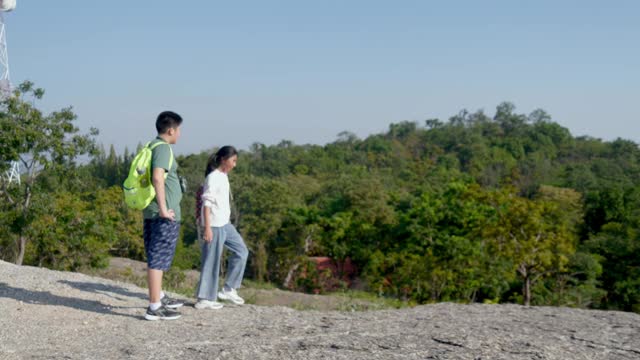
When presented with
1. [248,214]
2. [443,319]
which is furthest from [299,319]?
[248,214]

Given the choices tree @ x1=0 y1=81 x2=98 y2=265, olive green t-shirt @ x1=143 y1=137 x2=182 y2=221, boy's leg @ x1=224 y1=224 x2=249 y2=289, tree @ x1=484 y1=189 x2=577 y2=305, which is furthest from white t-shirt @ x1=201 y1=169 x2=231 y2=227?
tree @ x1=484 y1=189 x2=577 y2=305

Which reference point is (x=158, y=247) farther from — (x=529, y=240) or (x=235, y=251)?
(x=529, y=240)

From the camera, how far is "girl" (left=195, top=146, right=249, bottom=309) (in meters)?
5.30

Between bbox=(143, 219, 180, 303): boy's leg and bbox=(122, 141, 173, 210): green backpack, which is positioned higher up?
bbox=(122, 141, 173, 210): green backpack

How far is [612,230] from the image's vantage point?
25.5m

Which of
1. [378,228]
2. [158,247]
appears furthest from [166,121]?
[378,228]

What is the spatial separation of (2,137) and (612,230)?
72.3ft

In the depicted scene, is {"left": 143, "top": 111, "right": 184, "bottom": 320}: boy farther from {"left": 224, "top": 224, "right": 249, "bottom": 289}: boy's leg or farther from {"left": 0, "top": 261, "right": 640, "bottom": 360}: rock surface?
{"left": 224, "top": 224, "right": 249, "bottom": 289}: boy's leg

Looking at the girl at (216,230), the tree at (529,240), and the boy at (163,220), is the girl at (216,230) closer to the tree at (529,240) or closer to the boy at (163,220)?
the boy at (163,220)

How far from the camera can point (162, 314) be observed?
507 cm

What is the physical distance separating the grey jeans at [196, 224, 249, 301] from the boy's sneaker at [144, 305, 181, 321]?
436 millimetres

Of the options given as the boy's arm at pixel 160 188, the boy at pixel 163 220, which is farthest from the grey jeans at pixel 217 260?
the boy's arm at pixel 160 188

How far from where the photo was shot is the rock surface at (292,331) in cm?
409

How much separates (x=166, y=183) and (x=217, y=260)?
0.83 metres
